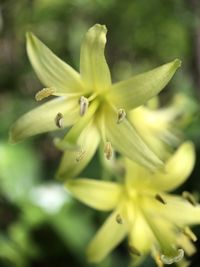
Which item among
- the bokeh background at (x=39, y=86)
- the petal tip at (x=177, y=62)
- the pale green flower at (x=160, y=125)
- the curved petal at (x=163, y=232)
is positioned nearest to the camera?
the petal tip at (x=177, y=62)

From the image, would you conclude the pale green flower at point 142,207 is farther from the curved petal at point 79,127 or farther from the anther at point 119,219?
the curved petal at point 79,127

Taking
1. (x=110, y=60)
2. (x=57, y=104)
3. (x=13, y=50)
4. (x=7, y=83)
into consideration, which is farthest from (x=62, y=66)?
(x=110, y=60)

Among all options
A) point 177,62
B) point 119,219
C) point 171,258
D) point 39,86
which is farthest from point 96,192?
point 39,86

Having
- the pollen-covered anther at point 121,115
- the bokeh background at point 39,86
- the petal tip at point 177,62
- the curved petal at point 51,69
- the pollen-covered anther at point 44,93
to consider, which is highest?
the petal tip at point 177,62

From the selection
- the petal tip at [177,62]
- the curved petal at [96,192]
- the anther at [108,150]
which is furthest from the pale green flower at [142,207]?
the petal tip at [177,62]

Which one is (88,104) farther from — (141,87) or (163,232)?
(163,232)

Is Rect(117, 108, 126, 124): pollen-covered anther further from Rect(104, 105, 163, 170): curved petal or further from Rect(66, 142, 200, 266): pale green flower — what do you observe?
Rect(66, 142, 200, 266): pale green flower

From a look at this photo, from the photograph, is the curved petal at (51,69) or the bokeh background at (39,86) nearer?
the curved petal at (51,69)
